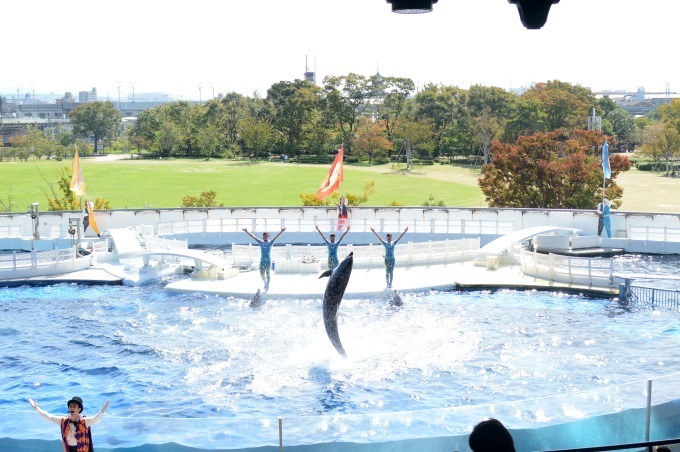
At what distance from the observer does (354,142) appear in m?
91.2

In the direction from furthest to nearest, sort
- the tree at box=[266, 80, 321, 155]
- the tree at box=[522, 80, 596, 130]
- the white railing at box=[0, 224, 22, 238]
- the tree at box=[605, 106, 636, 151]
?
the tree at box=[605, 106, 636, 151], the tree at box=[266, 80, 321, 155], the tree at box=[522, 80, 596, 130], the white railing at box=[0, 224, 22, 238]

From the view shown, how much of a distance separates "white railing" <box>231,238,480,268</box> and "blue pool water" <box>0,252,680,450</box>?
3.58m

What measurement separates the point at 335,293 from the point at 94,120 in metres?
114

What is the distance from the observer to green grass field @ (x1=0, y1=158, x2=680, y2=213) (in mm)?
68688

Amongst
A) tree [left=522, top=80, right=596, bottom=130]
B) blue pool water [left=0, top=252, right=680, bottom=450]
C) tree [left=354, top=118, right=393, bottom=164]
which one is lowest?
blue pool water [left=0, top=252, right=680, bottom=450]

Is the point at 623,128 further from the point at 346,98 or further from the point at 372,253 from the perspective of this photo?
the point at 372,253

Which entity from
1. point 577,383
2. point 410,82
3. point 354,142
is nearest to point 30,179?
point 354,142

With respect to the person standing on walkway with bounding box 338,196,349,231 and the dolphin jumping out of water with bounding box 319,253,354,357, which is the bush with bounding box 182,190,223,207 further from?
the dolphin jumping out of water with bounding box 319,253,354,357

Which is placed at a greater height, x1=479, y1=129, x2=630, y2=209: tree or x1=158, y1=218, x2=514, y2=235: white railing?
x1=479, y1=129, x2=630, y2=209: tree

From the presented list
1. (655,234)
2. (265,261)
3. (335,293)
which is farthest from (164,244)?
(655,234)

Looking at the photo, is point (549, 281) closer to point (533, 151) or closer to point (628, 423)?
point (628, 423)

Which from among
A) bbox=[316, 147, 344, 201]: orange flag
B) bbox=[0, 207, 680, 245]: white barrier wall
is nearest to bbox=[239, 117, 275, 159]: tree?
bbox=[0, 207, 680, 245]: white barrier wall

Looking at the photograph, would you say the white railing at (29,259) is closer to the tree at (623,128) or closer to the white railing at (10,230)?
the white railing at (10,230)

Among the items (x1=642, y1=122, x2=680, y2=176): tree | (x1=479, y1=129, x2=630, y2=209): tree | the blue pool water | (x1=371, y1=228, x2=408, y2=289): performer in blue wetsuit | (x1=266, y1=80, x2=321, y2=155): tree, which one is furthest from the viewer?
(x1=266, y1=80, x2=321, y2=155): tree
